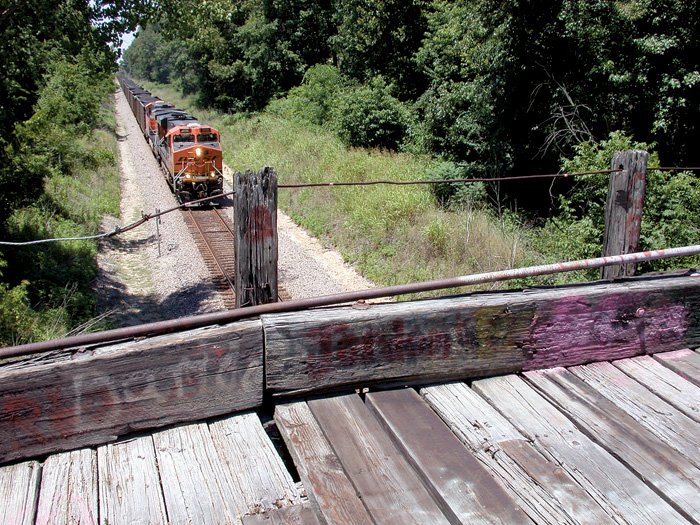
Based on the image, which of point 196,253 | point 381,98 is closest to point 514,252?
point 196,253

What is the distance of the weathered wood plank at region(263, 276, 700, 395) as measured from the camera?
9.22ft

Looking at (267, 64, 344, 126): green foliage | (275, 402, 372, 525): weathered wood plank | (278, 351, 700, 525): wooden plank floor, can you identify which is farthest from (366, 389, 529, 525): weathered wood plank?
(267, 64, 344, 126): green foliage

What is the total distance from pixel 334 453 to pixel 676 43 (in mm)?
14554

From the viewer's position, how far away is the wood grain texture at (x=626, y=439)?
236 centimetres

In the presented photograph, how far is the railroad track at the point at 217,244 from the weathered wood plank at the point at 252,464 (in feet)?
29.0

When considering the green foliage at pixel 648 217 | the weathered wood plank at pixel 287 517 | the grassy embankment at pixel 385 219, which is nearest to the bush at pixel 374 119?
the grassy embankment at pixel 385 219

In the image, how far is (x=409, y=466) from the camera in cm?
246

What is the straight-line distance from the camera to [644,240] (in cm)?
1056

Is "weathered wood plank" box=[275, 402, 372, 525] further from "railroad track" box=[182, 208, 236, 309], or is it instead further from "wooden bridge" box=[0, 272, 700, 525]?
"railroad track" box=[182, 208, 236, 309]

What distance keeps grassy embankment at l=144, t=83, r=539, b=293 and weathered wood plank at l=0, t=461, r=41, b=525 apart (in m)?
8.08

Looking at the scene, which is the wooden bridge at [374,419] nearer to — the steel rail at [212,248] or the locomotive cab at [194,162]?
the steel rail at [212,248]

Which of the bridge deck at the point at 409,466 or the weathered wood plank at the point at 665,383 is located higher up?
the weathered wood plank at the point at 665,383

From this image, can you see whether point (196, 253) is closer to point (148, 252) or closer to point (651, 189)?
point (148, 252)

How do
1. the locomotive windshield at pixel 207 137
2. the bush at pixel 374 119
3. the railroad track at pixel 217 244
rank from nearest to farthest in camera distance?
the railroad track at pixel 217 244 → the locomotive windshield at pixel 207 137 → the bush at pixel 374 119
